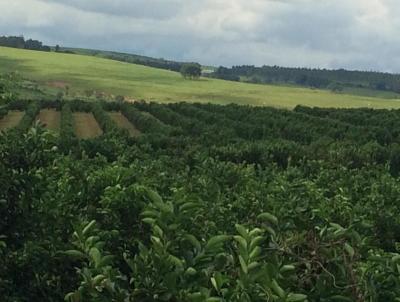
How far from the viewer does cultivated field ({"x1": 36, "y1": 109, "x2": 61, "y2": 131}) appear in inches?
3575

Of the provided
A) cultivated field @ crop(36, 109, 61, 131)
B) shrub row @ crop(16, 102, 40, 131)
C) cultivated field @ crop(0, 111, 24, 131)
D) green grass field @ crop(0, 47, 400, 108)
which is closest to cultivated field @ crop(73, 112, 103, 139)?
cultivated field @ crop(36, 109, 61, 131)

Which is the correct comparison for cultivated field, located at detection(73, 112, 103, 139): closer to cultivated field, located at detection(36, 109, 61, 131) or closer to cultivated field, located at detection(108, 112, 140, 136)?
cultivated field, located at detection(36, 109, 61, 131)

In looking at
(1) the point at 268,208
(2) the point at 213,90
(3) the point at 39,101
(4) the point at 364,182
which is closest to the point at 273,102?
(2) the point at 213,90

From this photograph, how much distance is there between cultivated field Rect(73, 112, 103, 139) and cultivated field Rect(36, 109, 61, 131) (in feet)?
8.72

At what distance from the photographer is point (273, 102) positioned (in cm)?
16038

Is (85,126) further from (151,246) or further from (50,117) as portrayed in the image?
(151,246)

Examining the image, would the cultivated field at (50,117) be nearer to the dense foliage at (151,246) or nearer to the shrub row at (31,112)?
the shrub row at (31,112)

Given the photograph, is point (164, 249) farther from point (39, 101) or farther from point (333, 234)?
point (39, 101)

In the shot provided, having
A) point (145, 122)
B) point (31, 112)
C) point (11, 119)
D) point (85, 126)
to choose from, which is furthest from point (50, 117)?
point (145, 122)

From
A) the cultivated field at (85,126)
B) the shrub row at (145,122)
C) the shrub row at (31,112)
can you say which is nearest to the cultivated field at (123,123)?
the shrub row at (145,122)

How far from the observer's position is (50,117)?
3967 inches

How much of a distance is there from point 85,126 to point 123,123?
8.43m

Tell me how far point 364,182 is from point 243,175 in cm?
495

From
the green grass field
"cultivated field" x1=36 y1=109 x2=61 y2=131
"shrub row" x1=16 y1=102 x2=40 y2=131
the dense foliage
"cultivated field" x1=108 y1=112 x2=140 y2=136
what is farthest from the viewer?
the green grass field
